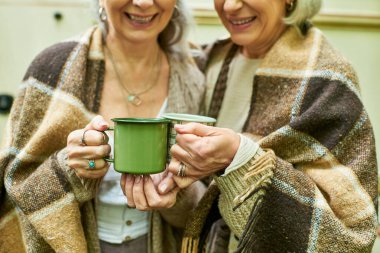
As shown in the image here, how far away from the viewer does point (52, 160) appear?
0.93 meters

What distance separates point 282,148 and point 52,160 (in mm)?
561

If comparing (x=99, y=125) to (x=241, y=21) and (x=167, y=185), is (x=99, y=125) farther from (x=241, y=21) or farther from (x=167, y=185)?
(x=241, y=21)

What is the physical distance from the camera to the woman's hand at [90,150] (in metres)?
0.77

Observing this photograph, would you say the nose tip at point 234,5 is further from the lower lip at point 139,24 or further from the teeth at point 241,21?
the lower lip at point 139,24

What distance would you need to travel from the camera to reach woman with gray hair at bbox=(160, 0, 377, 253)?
82 centimetres

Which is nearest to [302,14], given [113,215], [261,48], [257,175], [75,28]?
[261,48]

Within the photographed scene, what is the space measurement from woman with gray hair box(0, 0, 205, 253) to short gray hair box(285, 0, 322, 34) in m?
0.32

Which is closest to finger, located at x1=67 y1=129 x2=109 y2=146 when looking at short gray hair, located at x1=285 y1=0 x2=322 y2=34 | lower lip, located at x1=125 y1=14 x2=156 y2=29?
lower lip, located at x1=125 y1=14 x2=156 y2=29

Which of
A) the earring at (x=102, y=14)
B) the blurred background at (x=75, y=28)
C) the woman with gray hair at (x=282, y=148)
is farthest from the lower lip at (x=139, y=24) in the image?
the blurred background at (x=75, y=28)

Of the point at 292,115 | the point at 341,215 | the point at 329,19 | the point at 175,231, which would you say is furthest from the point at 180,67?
the point at 329,19

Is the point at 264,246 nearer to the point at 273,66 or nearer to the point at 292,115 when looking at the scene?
the point at 292,115

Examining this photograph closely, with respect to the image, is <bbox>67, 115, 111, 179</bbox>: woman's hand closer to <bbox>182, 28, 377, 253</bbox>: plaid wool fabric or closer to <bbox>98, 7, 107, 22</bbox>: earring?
<bbox>182, 28, 377, 253</bbox>: plaid wool fabric

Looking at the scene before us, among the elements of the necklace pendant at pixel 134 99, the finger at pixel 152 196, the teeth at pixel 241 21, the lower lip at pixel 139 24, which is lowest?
the finger at pixel 152 196

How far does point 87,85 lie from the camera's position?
40.8 inches
